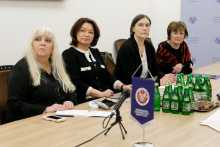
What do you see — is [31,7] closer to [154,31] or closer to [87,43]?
[87,43]

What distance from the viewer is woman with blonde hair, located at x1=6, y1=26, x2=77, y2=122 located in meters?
2.03

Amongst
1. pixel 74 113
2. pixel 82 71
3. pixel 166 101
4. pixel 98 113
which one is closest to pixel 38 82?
pixel 74 113

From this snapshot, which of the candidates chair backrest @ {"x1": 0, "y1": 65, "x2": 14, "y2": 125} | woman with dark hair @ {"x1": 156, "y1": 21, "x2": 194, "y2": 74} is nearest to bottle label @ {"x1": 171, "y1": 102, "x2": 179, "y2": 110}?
chair backrest @ {"x1": 0, "y1": 65, "x2": 14, "y2": 125}

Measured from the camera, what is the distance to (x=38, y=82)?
211 centimetres

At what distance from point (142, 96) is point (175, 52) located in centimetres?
275

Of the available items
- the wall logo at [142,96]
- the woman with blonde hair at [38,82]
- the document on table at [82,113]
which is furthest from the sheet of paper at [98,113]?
the wall logo at [142,96]

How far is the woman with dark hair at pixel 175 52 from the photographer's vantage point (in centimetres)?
371

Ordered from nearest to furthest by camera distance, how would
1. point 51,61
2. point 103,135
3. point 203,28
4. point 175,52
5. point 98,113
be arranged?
point 103,135, point 98,113, point 51,61, point 175,52, point 203,28

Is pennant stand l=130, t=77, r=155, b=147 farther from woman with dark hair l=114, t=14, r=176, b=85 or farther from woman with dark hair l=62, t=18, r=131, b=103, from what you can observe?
woman with dark hair l=114, t=14, r=176, b=85

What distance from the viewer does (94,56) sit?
2.96 metres

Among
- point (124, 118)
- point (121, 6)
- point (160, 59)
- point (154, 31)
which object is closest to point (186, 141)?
point (124, 118)

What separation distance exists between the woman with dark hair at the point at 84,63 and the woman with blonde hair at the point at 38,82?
0.35m

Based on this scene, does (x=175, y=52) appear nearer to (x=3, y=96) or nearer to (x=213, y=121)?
(x=213, y=121)

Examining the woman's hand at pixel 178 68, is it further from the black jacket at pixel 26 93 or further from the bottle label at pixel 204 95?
the black jacket at pixel 26 93
